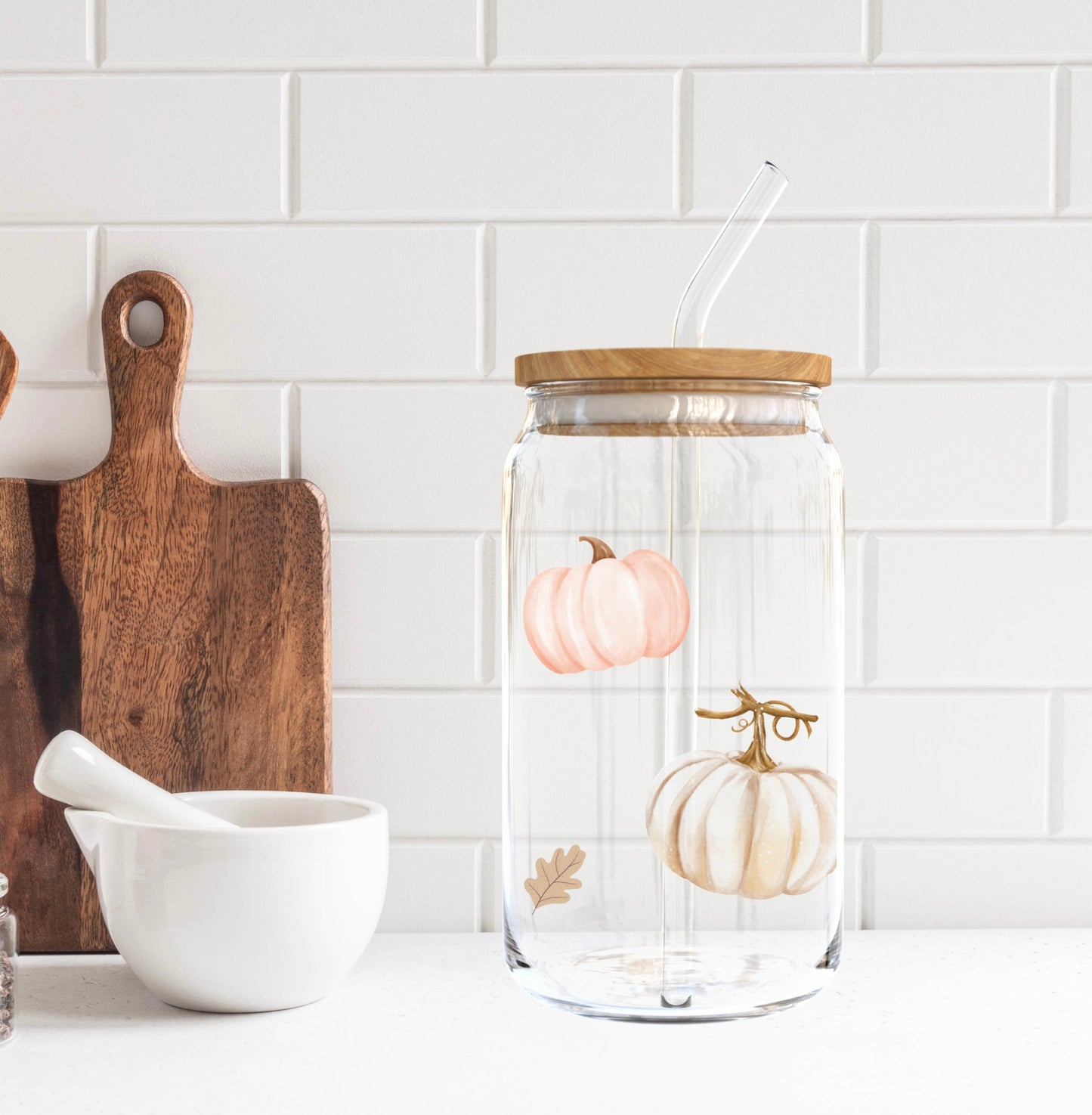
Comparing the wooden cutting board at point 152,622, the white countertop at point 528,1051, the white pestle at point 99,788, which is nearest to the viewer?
the white countertop at point 528,1051

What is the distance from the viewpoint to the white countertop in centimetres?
58

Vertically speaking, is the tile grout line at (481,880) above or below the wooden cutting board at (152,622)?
below

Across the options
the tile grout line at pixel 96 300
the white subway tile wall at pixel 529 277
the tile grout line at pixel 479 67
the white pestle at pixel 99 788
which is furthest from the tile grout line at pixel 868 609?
the tile grout line at pixel 96 300

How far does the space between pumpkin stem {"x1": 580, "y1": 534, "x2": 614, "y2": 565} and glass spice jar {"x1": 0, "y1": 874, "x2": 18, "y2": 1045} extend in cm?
38

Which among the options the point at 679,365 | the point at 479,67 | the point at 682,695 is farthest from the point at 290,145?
the point at 682,695

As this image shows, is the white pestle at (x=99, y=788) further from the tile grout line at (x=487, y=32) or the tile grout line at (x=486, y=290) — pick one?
the tile grout line at (x=487, y=32)

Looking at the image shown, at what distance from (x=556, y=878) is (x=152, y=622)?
0.34m

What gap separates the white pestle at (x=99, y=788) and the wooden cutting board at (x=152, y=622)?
0.12 m

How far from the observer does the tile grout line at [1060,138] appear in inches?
33.4

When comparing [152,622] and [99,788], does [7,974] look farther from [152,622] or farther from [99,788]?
[152,622]

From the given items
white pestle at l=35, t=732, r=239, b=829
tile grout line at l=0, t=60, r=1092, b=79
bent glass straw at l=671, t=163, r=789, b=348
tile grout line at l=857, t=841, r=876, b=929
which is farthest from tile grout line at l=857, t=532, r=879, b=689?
white pestle at l=35, t=732, r=239, b=829

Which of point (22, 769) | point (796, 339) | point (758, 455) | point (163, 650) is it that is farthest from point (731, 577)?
point (22, 769)

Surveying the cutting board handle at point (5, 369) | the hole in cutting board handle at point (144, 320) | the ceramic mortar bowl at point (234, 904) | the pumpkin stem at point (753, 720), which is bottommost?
the ceramic mortar bowl at point (234, 904)

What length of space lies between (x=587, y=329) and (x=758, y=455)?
222mm
